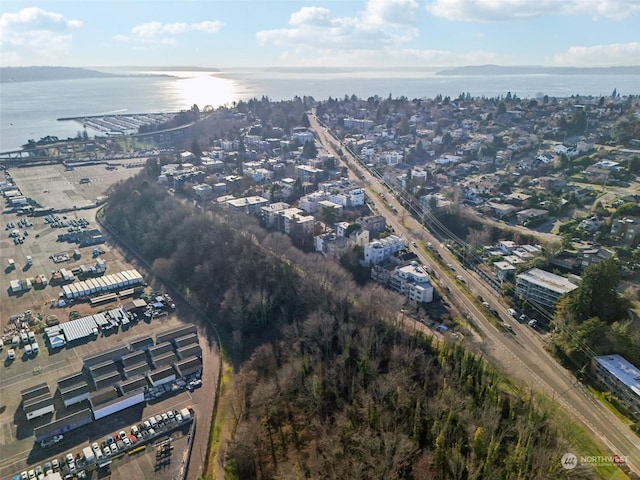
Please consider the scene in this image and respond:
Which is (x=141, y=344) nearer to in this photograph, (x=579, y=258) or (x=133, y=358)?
(x=133, y=358)

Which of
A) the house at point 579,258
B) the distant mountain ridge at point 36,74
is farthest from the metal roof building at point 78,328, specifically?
the distant mountain ridge at point 36,74

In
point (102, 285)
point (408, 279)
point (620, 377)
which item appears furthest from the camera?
point (102, 285)

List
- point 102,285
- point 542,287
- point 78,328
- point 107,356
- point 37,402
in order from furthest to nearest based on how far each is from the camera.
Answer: point 102,285 < point 78,328 < point 542,287 < point 107,356 < point 37,402

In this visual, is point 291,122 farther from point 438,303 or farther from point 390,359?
point 390,359

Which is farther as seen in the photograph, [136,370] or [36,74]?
[36,74]

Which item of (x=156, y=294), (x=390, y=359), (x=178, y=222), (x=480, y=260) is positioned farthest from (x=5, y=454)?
(x=480, y=260)

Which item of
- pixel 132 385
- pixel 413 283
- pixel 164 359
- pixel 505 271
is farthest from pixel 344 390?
pixel 505 271
